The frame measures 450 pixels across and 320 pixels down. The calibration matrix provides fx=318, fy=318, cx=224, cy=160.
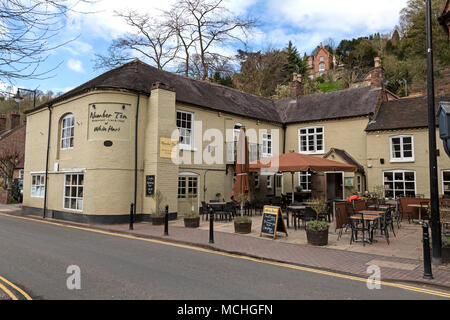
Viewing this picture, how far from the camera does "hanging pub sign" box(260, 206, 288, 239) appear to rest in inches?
411

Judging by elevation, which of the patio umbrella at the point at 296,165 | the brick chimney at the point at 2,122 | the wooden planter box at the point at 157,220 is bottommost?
the wooden planter box at the point at 157,220

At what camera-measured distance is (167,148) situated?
1538 cm

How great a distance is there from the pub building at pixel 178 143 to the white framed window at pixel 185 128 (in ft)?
0.18

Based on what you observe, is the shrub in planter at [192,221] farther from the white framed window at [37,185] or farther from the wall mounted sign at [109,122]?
the white framed window at [37,185]

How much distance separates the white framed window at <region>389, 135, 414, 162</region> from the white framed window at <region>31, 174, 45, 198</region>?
2095cm

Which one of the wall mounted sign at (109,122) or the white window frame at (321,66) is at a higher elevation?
the white window frame at (321,66)

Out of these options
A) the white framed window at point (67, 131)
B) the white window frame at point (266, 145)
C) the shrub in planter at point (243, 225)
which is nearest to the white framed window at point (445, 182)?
the white window frame at point (266, 145)

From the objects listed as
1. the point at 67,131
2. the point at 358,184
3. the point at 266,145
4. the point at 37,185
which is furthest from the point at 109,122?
the point at 358,184

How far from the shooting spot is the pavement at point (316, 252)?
6570mm

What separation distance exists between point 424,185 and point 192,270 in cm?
1694

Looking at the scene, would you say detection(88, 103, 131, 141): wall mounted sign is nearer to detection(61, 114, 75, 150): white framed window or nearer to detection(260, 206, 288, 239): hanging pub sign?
detection(61, 114, 75, 150): white framed window

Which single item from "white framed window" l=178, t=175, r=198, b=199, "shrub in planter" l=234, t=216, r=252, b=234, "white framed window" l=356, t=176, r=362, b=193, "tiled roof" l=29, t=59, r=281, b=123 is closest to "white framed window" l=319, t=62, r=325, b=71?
"tiled roof" l=29, t=59, r=281, b=123
